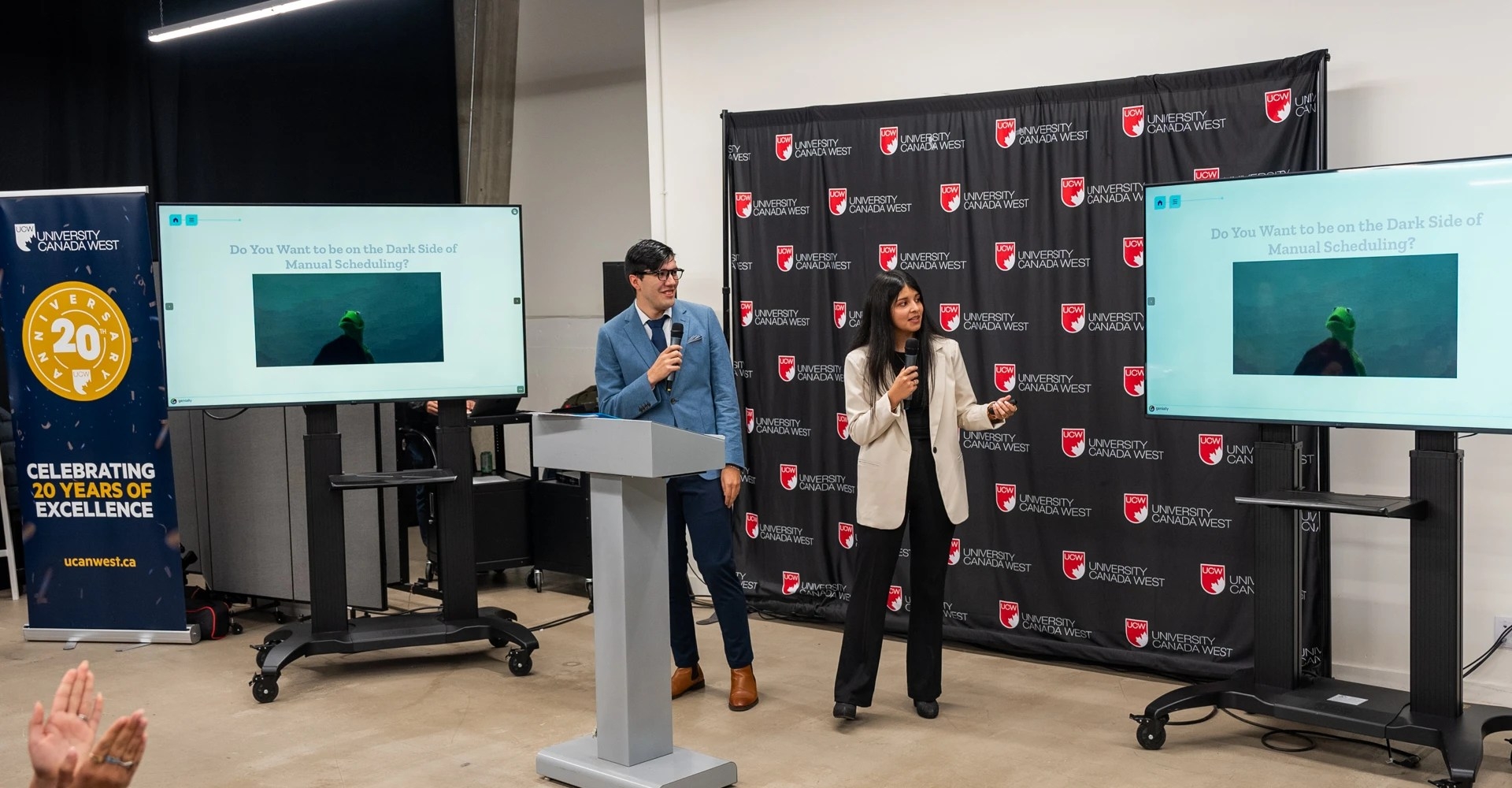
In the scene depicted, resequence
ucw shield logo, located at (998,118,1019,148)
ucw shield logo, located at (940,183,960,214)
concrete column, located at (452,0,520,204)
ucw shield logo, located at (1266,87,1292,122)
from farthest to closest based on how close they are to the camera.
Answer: concrete column, located at (452,0,520,204) → ucw shield logo, located at (940,183,960,214) → ucw shield logo, located at (998,118,1019,148) → ucw shield logo, located at (1266,87,1292,122)

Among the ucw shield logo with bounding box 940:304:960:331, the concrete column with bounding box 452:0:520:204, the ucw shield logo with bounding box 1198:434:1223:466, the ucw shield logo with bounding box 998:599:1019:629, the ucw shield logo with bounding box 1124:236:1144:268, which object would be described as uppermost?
the concrete column with bounding box 452:0:520:204

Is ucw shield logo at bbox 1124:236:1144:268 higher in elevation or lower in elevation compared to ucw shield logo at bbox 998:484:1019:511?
higher

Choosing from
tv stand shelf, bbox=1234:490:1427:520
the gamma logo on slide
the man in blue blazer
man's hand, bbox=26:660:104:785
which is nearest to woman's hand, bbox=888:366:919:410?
the man in blue blazer

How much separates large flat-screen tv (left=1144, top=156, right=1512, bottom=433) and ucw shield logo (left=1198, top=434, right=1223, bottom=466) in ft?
2.12

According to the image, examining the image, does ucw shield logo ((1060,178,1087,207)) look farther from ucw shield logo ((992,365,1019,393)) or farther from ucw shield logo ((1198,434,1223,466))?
ucw shield logo ((1198,434,1223,466))

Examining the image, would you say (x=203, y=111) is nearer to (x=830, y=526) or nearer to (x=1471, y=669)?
(x=830, y=526)

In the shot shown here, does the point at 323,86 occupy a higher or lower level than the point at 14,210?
higher

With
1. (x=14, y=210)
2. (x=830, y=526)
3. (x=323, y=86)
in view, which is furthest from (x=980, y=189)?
(x=323, y=86)

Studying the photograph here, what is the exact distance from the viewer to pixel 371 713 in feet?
14.6

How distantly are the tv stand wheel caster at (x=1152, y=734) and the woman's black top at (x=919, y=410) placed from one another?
1.11m

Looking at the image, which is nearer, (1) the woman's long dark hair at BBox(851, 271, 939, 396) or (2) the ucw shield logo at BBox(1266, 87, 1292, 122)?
(1) the woman's long dark hair at BBox(851, 271, 939, 396)

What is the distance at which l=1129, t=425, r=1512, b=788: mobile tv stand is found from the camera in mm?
3602

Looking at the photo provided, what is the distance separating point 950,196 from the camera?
5230mm

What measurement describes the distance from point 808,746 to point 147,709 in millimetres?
2429
